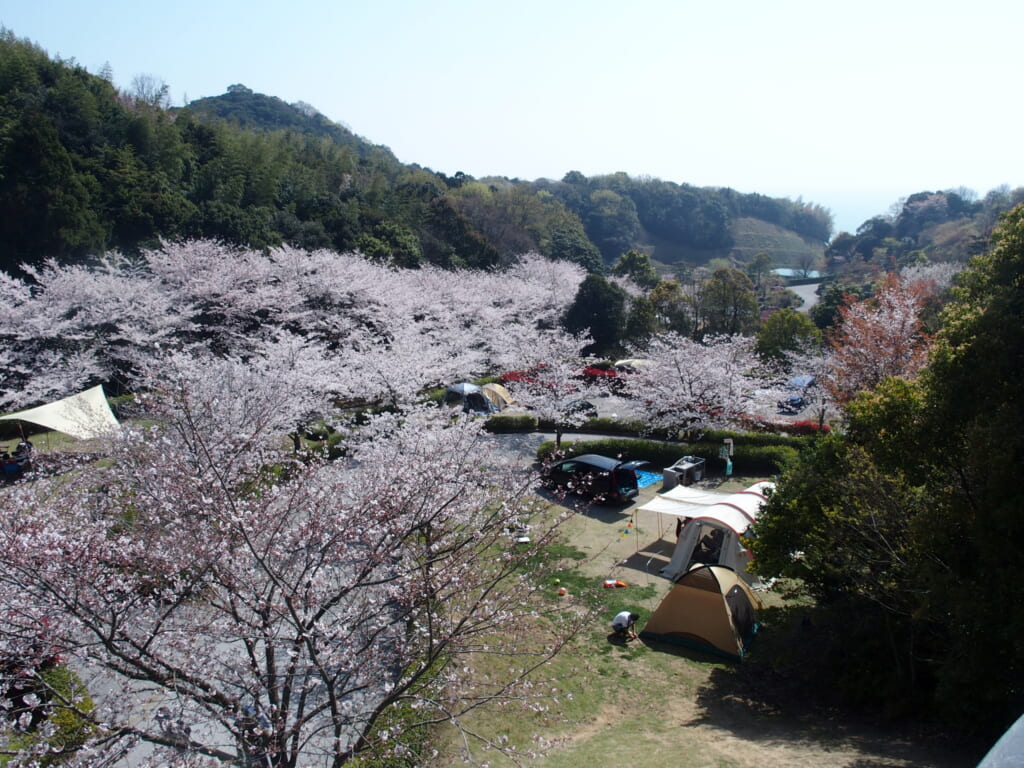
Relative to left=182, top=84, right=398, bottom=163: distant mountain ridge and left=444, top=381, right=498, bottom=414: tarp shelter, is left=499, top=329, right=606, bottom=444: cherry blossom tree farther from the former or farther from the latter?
left=182, top=84, right=398, bottom=163: distant mountain ridge

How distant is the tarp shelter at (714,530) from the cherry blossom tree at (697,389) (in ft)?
18.4

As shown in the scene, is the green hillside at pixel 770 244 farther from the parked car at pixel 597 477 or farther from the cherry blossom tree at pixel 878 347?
the parked car at pixel 597 477

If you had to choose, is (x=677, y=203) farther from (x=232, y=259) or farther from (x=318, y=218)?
(x=232, y=259)

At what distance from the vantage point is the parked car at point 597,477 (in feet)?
41.2

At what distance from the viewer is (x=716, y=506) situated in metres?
9.96

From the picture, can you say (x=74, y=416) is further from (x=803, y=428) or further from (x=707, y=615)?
(x=803, y=428)

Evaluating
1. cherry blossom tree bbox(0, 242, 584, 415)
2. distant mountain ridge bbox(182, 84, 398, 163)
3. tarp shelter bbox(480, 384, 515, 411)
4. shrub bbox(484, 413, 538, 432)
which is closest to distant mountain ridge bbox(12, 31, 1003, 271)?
cherry blossom tree bbox(0, 242, 584, 415)

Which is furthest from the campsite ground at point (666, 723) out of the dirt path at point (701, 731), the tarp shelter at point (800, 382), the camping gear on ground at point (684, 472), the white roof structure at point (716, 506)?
the tarp shelter at point (800, 382)

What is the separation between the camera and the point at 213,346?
900 inches

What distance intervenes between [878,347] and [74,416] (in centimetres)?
2016

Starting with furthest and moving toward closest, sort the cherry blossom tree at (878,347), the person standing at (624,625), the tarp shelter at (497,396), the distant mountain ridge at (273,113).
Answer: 1. the distant mountain ridge at (273,113)
2. the tarp shelter at (497,396)
3. the cherry blossom tree at (878,347)
4. the person standing at (624,625)

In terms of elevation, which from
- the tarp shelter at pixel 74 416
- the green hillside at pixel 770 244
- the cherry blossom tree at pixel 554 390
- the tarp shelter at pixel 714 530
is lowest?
the tarp shelter at pixel 714 530

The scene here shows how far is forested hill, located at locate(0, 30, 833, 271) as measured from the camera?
23.1 meters

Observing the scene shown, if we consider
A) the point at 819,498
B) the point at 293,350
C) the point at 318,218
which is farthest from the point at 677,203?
the point at 819,498
